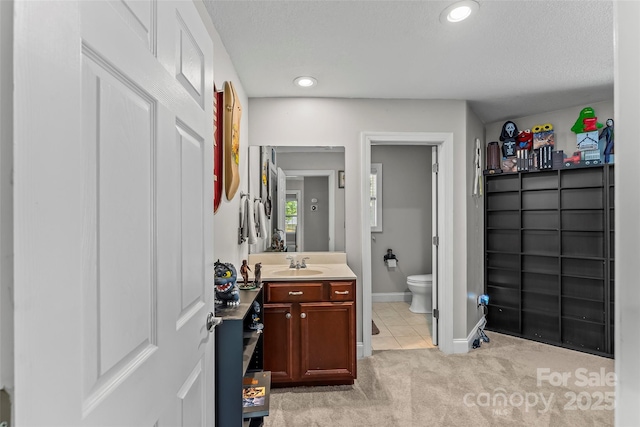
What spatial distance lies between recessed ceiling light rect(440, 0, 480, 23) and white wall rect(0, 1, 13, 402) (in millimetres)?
1875

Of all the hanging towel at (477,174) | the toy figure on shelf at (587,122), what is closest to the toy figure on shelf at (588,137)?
the toy figure on shelf at (587,122)

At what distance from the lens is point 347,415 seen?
2.05 metres

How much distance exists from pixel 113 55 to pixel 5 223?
36 cm

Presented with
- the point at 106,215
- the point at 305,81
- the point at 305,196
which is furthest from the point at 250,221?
the point at 106,215

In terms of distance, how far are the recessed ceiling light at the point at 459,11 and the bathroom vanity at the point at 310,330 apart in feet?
5.69

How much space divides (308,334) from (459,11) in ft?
7.26

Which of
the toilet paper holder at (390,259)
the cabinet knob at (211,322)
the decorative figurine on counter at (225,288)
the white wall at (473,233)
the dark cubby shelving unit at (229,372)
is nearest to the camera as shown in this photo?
the cabinet knob at (211,322)

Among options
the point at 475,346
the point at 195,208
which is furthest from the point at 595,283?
the point at 195,208

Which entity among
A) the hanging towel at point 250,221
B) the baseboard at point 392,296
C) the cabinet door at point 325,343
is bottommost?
the baseboard at point 392,296

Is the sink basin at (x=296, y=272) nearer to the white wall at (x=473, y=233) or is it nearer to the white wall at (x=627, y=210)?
the white wall at (x=473, y=233)

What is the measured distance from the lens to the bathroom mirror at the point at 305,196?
9.87 feet

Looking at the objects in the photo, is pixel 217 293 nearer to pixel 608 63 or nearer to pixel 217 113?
pixel 217 113

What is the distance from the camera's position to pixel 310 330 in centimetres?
237

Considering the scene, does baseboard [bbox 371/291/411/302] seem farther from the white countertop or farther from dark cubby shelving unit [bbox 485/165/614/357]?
the white countertop
